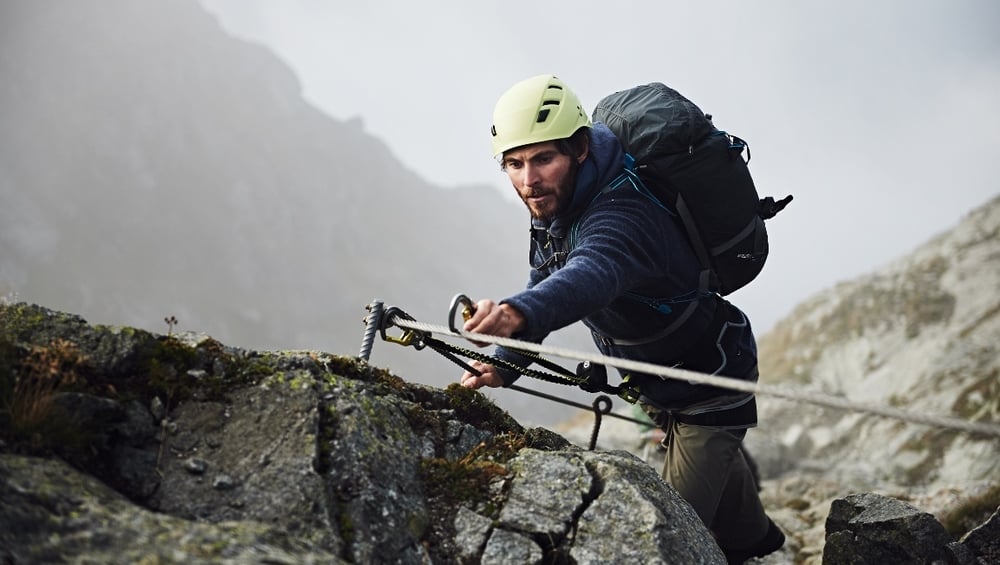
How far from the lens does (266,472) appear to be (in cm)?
342

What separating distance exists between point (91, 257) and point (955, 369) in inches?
5641

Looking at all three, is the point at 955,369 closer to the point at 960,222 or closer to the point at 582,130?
the point at 960,222

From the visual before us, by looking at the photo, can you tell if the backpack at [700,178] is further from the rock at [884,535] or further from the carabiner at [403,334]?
the rock at [884,535]

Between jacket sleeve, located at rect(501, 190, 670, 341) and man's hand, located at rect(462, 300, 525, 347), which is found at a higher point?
jacket sleeve, located at rect(501, 190, 670, 341)

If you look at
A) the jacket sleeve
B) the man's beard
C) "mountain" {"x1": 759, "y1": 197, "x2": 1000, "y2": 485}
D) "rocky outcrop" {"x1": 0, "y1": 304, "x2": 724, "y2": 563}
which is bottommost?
"rocky outcrop" {"x1": 0, "y1": 304, "x2": 724, "y2": 563}

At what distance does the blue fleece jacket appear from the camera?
13.4ft

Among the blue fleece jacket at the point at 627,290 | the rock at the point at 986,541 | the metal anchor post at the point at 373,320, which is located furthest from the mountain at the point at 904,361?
the metal anchor post at the point at 373,320

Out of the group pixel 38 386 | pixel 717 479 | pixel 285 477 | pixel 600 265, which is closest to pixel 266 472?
pixel 285 477

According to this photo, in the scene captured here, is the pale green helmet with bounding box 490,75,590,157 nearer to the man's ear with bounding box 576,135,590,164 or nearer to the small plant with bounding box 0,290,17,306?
the man's ear with bounding box 576,135,590,164

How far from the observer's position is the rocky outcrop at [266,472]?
8.96ft

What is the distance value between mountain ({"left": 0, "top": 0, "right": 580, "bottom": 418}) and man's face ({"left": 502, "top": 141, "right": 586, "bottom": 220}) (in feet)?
409

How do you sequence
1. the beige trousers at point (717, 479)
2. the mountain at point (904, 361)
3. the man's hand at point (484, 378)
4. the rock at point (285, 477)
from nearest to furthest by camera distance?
the rock at point (285, 477), the man's hand at point (484, 378), the beige trousers at point (717, 479), the mountain at point (904, 361)

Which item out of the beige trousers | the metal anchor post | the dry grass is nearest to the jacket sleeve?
the metal anchor post

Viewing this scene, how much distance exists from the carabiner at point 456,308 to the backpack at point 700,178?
2209 mm
